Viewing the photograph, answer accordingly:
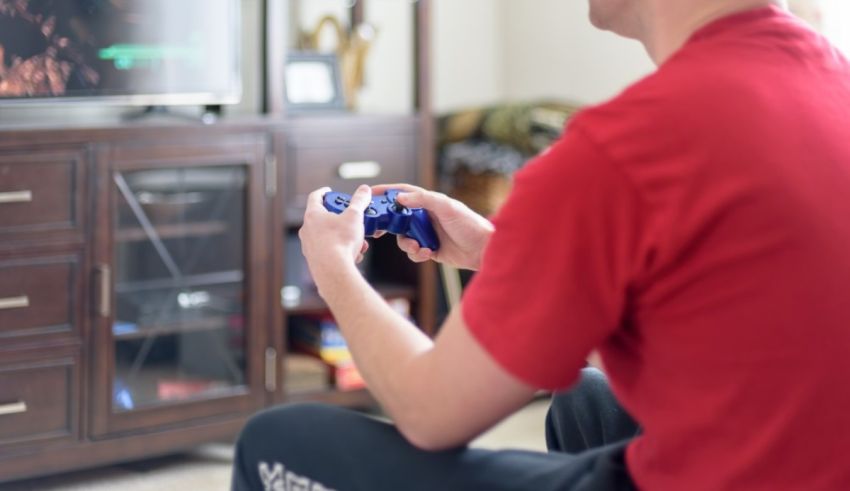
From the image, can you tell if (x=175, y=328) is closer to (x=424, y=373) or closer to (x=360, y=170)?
(x=360, y=170)

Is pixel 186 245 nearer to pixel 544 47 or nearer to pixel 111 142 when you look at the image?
pixel 111 142

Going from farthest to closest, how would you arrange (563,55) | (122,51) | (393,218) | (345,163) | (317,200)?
(563,55) < (345,163) < (122,51) < (393,218) < (317,200)

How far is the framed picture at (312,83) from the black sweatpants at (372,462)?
6.68 ft

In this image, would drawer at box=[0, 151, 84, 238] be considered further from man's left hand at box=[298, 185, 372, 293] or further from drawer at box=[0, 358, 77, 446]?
man's left hand at box=[298, 185, 372, 293]

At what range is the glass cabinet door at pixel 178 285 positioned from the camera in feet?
9.17

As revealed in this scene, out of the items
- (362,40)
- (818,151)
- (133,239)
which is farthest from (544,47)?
(818,151)

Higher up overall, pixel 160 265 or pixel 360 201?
pixel 360 201

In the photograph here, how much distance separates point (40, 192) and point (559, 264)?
6.13 feet

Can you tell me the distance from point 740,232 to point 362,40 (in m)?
2.45

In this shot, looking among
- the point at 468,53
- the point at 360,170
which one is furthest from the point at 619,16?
the point at 468,53

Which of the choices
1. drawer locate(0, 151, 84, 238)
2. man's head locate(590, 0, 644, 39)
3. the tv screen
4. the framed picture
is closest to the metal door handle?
drawer locate(0, 151, 84, 238)

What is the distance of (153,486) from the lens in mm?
2793

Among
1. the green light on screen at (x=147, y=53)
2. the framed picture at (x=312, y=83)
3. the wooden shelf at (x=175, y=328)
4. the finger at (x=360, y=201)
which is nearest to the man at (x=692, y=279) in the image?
the finger at (x=360, y=201)

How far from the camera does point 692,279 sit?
997mm
